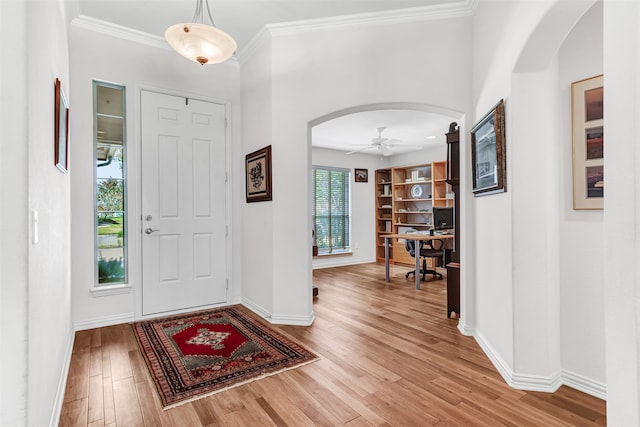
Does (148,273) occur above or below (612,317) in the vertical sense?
below

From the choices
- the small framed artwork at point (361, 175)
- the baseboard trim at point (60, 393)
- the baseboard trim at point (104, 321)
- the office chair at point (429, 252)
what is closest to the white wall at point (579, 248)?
Answer: the baseboard trim at point (60, 393)

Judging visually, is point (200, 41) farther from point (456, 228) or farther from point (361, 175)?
point (361, 175)

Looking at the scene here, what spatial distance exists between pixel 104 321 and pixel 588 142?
4222 mm

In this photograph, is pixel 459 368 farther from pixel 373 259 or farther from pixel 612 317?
pixel 373 259

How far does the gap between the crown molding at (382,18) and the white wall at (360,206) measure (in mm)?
3934

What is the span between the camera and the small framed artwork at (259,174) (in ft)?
10.9

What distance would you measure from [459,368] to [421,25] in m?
2.89

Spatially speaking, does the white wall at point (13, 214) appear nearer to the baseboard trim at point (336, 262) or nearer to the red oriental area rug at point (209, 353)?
the red oriental area rug at point (209, 353)

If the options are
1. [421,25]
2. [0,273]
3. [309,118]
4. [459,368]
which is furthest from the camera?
[309,118]

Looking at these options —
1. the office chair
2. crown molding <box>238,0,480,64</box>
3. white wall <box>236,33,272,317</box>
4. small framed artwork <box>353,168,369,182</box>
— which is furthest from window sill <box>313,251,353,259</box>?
crown molding <box>238,0,480,64</box>

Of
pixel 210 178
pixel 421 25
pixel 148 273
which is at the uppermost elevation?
pixel 421 25

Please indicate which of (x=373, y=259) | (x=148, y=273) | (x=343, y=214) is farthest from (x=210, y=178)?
(x=373, y=259)

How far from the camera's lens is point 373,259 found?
25.6ft

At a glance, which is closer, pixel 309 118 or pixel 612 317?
pixel 612 317
